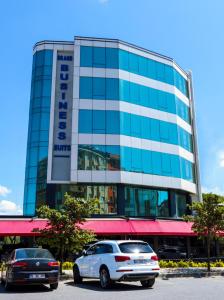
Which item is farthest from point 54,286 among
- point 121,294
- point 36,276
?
point 121,294

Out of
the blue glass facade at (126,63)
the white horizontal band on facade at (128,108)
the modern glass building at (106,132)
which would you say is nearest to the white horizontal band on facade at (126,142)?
the modern glass building at (106,132)

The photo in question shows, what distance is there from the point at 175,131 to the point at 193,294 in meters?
29.2

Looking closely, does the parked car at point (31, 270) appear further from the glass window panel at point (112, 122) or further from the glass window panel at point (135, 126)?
the glass window panel at point (135, 126)

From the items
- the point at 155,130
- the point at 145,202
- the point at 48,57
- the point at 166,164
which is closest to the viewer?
the point at 145,202

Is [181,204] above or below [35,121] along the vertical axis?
below

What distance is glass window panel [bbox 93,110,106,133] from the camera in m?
35.9

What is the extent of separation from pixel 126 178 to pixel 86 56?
12668 millimetres

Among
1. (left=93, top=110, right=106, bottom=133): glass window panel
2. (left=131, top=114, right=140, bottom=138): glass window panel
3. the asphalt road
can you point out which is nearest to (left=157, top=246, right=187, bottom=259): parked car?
(left=131, top=114, right=140, bottom=138): glass window panel

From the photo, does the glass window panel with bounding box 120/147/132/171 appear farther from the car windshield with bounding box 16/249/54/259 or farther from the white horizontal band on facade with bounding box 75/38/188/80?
the car windshield with bounding box 16/249/54/259

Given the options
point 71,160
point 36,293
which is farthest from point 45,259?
point 71,160

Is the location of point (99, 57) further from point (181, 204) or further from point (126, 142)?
point (181, 204)

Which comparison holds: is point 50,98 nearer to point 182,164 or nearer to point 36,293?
point 182,164

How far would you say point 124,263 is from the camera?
506 inches

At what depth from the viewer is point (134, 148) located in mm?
36438
